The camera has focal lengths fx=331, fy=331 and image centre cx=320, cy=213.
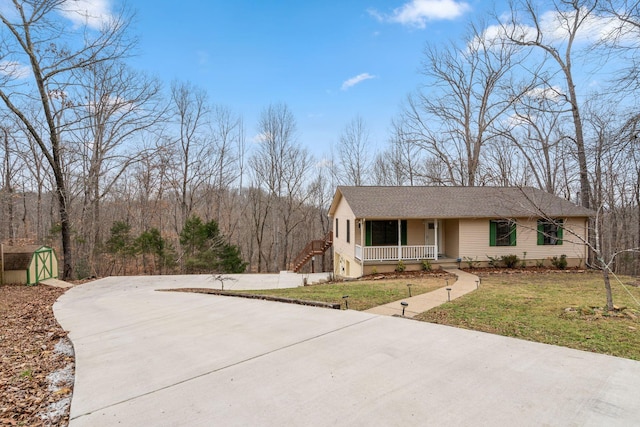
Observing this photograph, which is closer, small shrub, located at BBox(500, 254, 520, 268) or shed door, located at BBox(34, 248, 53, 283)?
shed door, located at BBox(34, 248, 53, 283)

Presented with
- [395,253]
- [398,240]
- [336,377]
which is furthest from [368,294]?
[398,240]

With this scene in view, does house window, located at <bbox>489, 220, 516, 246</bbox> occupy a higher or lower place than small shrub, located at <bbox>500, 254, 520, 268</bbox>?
higher

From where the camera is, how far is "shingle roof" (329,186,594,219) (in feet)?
45.5

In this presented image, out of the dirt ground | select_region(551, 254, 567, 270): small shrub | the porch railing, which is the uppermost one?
the porch railing

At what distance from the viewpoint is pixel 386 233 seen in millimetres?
15156

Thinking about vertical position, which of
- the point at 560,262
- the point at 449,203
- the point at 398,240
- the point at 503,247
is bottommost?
the point at 560,262

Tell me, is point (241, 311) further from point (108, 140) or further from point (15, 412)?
point (108, 140)

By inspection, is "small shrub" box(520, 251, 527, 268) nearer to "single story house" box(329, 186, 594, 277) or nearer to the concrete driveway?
"single story house" box(329, 186, 594, 277)

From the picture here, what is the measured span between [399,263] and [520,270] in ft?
16.4

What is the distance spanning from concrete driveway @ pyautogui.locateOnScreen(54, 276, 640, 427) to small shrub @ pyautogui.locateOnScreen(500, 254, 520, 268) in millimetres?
10391

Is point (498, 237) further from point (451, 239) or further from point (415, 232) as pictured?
point (415, 232)

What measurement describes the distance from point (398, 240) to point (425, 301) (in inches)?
274

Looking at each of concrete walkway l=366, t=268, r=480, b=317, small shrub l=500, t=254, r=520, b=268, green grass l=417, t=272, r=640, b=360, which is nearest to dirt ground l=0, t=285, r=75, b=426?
concrete walkway l=366, t=268, r=480, b=317

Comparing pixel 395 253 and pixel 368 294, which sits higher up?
pixel 395 253
